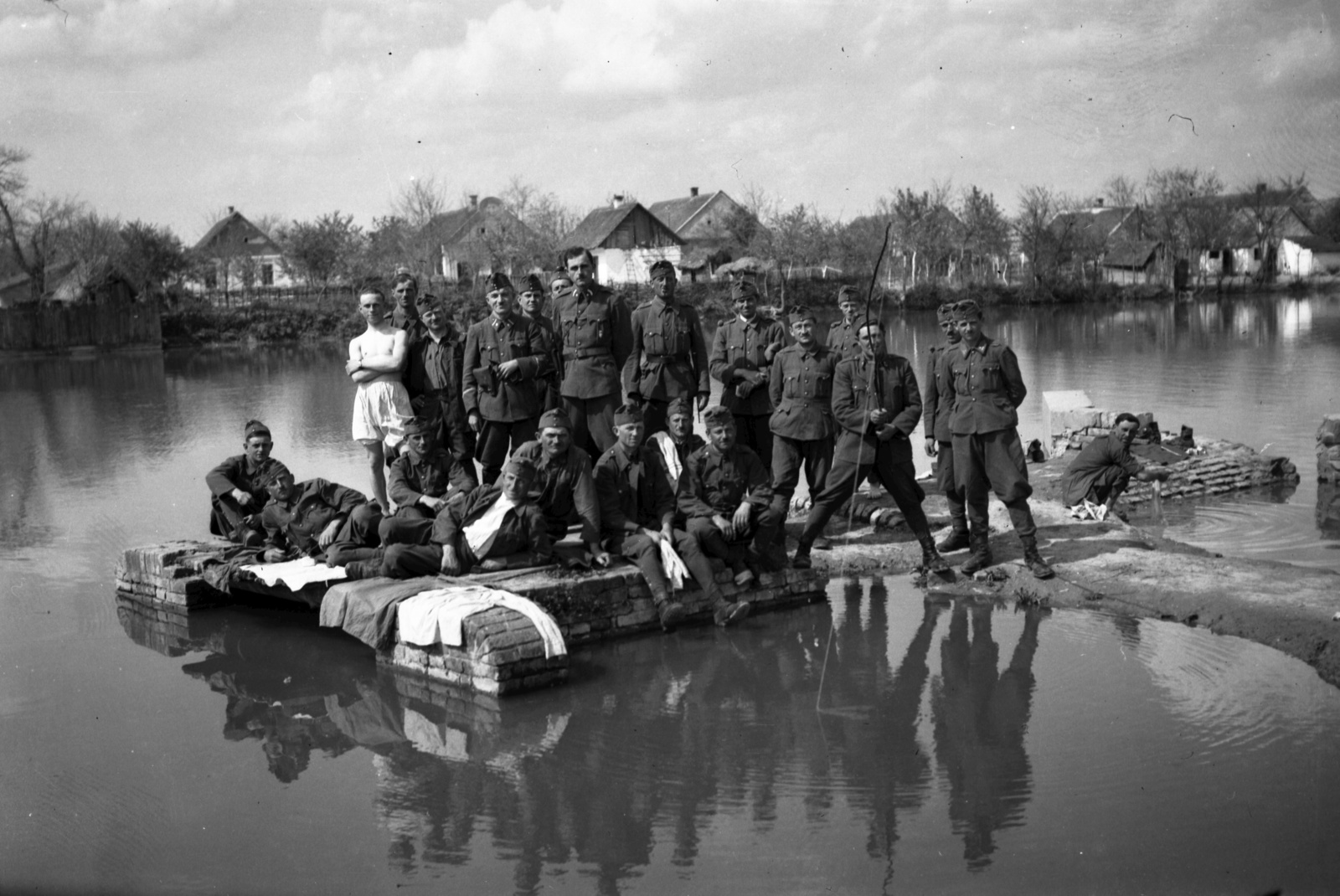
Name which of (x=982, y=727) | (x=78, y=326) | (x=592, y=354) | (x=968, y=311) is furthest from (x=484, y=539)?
(x=78, y=326)

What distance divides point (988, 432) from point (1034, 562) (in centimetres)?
103

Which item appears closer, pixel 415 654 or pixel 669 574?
pixel 415 654

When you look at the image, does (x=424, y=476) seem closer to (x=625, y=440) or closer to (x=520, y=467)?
(x=520, y=467)

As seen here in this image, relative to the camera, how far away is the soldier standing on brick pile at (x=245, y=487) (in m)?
9.55

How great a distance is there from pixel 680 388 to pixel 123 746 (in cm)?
520

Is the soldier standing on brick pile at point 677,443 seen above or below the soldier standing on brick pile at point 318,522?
above

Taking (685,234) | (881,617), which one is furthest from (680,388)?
(685,234)

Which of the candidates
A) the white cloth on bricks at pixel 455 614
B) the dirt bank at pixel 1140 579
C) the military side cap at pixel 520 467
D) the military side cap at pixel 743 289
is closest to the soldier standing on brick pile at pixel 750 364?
the military side cap at pixel 743 289

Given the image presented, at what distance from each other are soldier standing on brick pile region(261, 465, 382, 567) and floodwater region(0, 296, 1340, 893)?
0.55 meters

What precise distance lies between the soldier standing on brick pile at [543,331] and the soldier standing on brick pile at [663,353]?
641 mm

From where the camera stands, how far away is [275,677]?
7.90 metres

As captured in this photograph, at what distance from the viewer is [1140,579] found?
8977 mm

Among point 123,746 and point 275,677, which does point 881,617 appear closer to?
point 275,677

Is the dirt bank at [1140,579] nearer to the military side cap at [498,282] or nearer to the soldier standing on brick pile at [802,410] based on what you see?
the soldier standing on brick pile at [802,410]
